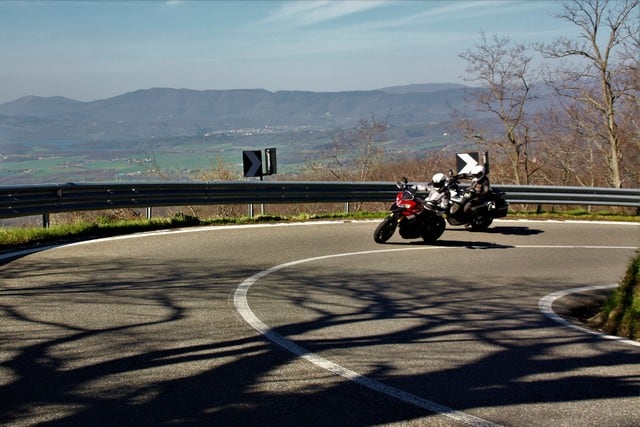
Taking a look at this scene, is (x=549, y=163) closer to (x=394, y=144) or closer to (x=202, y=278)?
(x=394, y=144)

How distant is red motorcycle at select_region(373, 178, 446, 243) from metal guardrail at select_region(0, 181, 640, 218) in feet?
15.1

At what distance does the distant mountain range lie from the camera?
80.8 m

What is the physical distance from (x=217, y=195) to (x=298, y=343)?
12.1 meters

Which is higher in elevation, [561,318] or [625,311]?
[625,311]

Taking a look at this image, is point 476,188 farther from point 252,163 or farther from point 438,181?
point 252,163

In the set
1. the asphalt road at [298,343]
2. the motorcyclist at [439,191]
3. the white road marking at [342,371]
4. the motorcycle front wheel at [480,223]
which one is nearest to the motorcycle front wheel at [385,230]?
the motorcyclist at [439,191]

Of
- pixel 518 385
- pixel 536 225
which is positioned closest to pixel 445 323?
pixel 518 385


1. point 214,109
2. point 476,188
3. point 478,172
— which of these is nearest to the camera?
point 476,188

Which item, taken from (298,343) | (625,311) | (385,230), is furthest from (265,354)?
(385,230)

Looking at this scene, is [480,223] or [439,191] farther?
[480,223]

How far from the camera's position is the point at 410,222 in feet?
49.7

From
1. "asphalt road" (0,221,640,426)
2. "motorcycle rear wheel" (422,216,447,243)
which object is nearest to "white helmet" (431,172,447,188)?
"motorcycle rear wheel" (422,216,447,243)

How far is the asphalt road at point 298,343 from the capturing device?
5023 mm

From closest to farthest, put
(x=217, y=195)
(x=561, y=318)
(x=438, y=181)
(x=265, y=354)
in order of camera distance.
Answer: (x=265, y=354) → (x=561, y=318) → (x=438, y=181) → (x=217, y=195)
